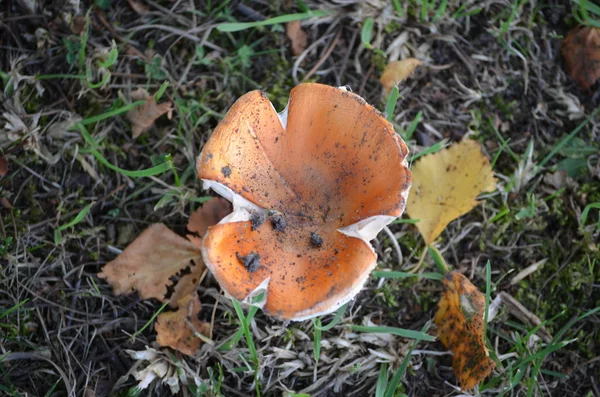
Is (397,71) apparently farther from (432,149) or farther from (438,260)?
(438,260)

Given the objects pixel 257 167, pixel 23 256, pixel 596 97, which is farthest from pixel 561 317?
pixel 23 256

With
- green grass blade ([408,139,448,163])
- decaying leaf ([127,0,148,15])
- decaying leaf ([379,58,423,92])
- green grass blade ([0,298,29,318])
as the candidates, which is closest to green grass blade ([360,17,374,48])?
decaying leaf ([379,58,423,92])

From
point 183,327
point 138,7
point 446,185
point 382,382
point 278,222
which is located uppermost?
point 138,7

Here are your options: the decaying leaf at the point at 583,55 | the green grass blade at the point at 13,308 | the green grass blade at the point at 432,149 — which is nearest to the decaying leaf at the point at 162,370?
the green grass blade at the point at 13,308

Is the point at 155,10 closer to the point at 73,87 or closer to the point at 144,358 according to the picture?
the point at 73,87

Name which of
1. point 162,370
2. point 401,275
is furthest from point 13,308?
point 401,275
